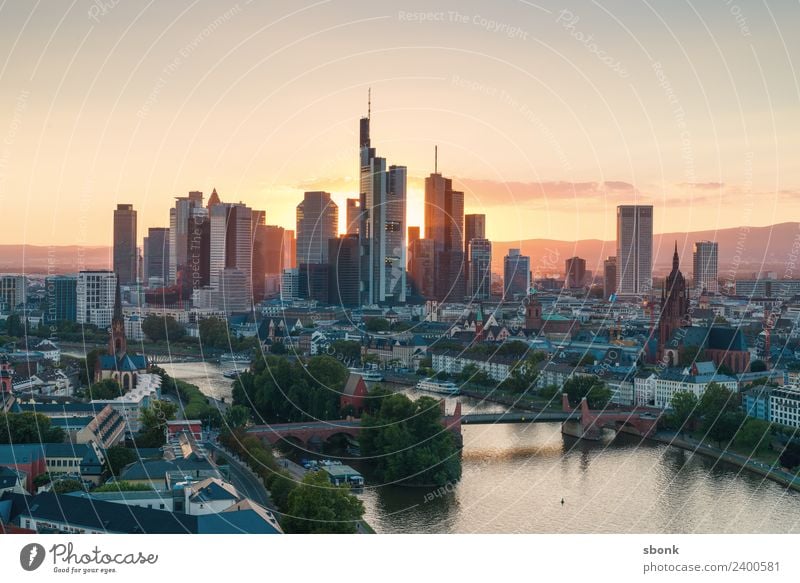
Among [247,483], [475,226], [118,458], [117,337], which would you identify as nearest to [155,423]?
[118,458]

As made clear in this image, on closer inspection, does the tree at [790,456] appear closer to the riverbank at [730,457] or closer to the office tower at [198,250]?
the riverbank at [730,457]

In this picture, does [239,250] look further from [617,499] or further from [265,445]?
[617,499]

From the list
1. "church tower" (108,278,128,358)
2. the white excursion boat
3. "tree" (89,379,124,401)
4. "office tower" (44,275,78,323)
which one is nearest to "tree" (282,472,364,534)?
"tree" (89,379,124,401)

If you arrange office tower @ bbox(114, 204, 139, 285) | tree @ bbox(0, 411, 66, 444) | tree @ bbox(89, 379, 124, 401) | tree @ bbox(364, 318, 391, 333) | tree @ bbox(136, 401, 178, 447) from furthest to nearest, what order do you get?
office tower @ bbox(114, 204, 139, 285) → tree @ bbox(364, 318, 391, 333) → tree @ bbox(89, 379, 124, 401) → tree @ bbox(136, 401, 178, 447) → tree @ bbox(0, 411, 66, 444)

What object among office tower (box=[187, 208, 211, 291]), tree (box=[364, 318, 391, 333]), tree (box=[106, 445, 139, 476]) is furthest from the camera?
office tower (box=[187, 208, 211, 291])

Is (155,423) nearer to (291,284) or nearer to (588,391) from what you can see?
(588,391)

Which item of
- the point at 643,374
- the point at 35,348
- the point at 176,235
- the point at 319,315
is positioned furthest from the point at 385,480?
the point at 176,235

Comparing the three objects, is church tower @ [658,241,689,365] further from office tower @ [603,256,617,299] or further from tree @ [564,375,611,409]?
office tower @ [603,256,617,299]
